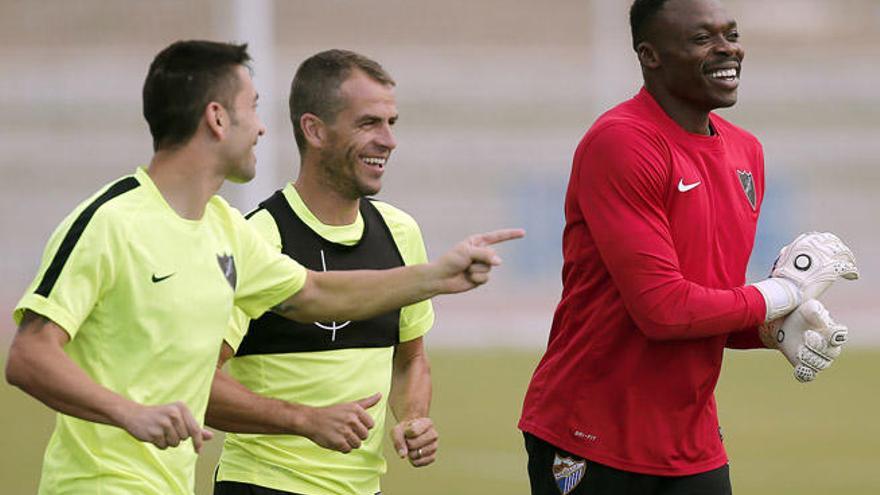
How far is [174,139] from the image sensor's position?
4516 millimetres

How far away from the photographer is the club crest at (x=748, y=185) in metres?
5.37

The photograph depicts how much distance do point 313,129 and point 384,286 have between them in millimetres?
916

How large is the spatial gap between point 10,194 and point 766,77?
1013cm

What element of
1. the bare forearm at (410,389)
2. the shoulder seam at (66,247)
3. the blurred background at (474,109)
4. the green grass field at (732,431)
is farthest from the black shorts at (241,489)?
the blurred background at (474,109)

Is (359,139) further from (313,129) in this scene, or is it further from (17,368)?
(17,368)

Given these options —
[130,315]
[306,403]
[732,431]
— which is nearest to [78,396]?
[130,315]

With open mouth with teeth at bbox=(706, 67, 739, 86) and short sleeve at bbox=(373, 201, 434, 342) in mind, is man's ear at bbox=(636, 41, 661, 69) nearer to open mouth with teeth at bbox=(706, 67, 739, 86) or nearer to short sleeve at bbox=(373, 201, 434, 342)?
open mouth with teeth at bbox=(706, 67, 739, 86)

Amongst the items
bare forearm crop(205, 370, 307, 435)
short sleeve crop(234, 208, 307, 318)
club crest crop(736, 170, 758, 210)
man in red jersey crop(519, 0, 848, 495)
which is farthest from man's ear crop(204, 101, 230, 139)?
club crest crop(736, 170, 758, 210)

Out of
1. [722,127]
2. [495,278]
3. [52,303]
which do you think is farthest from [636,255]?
[495,278]

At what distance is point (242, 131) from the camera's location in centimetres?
458

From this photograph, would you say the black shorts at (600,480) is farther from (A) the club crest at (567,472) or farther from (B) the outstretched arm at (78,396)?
(B) the outstretched arm at (78,396)

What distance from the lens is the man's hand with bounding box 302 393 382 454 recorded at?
489 cm

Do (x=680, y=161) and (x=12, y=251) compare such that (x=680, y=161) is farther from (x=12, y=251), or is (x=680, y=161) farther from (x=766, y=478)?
(x=12, y=251)

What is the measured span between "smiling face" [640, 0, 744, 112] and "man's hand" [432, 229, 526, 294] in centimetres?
93
